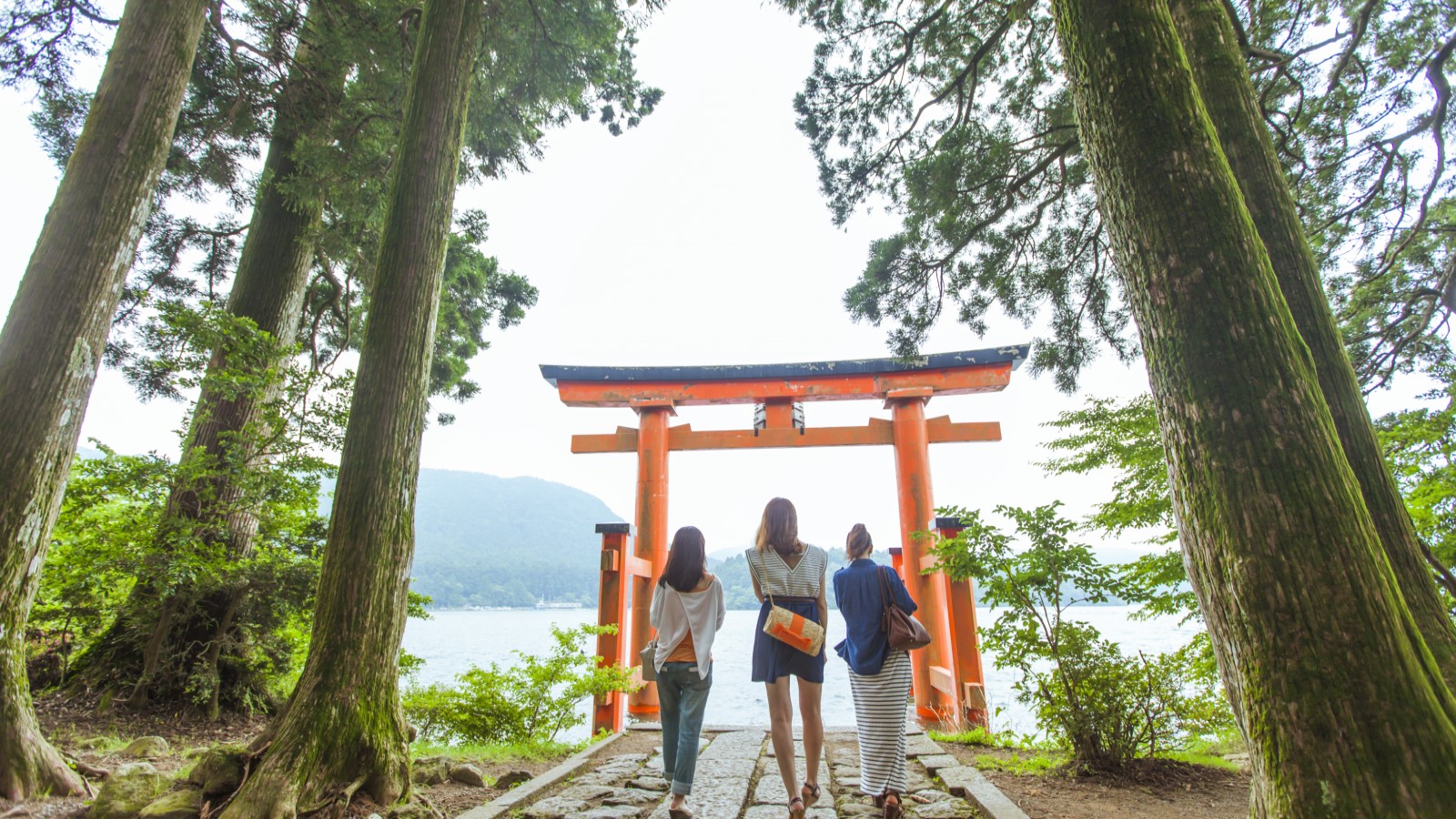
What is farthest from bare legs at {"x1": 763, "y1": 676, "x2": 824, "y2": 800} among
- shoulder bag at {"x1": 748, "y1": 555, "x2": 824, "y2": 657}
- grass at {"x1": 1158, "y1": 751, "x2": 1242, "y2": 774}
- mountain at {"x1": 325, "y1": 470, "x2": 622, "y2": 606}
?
mountain at {"x1": 325, "y1": 470, "x2": 622, "y2": 606}

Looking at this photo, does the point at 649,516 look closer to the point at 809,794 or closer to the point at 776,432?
the point at 776,432

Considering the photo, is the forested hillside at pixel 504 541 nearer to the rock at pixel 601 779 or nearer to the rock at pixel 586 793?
the rock at pixel 601 779

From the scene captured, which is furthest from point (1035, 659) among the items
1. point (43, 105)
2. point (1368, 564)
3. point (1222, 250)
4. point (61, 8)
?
point (43, 105)

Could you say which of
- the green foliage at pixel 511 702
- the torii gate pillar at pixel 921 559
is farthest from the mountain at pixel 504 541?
the green foliage at pixel 511 702

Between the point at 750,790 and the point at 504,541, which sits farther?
the point at 504,541

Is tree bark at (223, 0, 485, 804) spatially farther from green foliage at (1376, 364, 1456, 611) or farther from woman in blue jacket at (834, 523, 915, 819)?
green foliage at (1376, 364, 1456, 611)

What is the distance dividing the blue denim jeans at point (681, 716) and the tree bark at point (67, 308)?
2.49 m

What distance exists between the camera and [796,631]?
2949 mm

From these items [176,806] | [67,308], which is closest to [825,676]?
[176,806]

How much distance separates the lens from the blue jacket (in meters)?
3.08

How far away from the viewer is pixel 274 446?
4449mm

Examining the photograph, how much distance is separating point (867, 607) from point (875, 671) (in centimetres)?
31

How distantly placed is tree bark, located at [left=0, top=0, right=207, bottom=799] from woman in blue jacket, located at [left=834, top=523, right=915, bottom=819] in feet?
11.4

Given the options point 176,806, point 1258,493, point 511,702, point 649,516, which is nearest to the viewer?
point 1258,493
